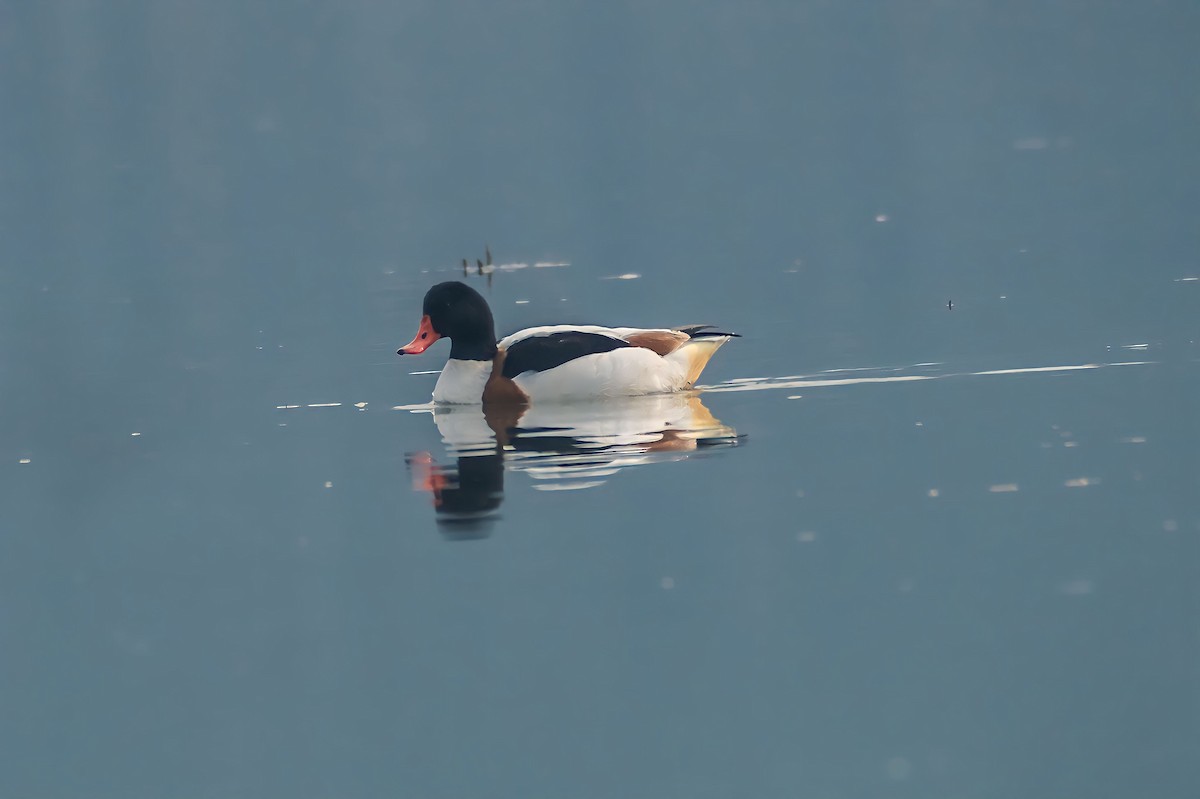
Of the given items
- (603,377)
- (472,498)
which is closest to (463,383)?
(603,377)

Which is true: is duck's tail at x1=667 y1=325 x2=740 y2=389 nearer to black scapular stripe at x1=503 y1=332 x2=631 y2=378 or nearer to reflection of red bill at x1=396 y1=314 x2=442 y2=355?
black scapular stripe at x1=503 y1=332 x2=631 y2=378

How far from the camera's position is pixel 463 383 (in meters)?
14.2

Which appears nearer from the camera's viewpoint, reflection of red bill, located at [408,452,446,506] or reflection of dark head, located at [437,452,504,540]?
reflection of dark head, located at [437,452,504,540]

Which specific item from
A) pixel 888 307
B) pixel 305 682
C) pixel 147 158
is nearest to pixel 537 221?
pixel 888 307

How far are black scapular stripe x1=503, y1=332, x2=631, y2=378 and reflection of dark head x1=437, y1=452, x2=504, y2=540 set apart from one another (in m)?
2.08

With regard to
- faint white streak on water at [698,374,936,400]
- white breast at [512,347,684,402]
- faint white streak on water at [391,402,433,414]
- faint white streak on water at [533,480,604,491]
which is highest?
white breast at [512,347,684,402]

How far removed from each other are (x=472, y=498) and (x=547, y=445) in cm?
156

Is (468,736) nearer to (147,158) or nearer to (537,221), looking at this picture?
(537,221)

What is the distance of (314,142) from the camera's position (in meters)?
70.4

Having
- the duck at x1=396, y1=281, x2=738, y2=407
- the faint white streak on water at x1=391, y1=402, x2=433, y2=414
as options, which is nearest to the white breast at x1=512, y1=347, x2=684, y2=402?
the duck at x1=396, y1=281, x2=738, y2=407

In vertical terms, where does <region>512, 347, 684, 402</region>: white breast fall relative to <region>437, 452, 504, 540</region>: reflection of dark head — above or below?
above

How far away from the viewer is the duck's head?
14469 millimetres

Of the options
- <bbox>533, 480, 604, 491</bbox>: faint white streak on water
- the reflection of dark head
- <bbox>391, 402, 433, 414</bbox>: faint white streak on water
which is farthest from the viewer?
<bbox>391, 402, 433, 414</bbox>: faint white streak on water

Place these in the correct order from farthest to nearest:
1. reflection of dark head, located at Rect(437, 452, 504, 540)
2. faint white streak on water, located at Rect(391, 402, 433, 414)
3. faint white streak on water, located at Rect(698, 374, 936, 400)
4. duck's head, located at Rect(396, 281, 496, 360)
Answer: duck's head, located at Rect(396, 281, 496, 360) < faint white streak on water, located at Rect(391, 402, 433, 414) < faint white streak on water, located at Rect(698, 374, 936, 400) < reflection of dark head, located at Rect(437, 452, 504, 540)
